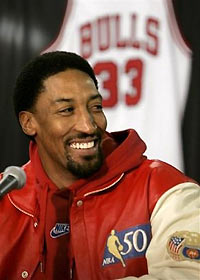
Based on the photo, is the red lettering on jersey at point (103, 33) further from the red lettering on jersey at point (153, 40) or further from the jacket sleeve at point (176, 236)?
the jacket sleeve at point (176, 236)

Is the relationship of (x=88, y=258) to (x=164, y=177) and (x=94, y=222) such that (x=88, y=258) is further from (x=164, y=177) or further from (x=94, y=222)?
(x=164, y=177)

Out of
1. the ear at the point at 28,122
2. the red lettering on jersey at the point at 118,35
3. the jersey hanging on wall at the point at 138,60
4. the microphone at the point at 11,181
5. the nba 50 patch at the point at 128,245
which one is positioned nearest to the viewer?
the microphone at the point at 11,181

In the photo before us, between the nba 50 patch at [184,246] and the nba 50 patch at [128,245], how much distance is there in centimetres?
13

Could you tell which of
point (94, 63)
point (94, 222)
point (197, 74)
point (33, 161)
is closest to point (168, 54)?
point (197, 74)

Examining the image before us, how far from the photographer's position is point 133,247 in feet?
4.14

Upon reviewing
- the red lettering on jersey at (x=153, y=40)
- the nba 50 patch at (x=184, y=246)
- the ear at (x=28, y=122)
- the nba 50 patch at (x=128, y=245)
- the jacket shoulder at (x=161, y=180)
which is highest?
the red lettering on jersey at (x=153, y=40)

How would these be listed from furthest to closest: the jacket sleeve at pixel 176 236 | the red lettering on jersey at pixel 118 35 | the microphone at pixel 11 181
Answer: the red lettering on jersey at pixel 118 35 < the jacket sleeve at pixel 176 236 < the microphone at pixel 11 181

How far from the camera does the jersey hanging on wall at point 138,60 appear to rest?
2561 mm

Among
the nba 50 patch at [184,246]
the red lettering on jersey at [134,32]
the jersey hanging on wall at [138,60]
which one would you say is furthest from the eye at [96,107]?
the red lettering on jersey at [134,32]

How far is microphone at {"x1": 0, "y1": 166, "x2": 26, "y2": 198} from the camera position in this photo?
34.8 inches

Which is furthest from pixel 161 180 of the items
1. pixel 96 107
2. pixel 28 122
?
pixel 28 122

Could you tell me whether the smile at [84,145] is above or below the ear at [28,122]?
below

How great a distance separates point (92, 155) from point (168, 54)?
135cm

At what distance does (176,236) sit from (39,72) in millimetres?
588
